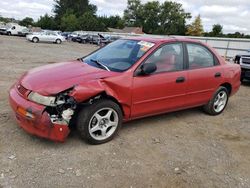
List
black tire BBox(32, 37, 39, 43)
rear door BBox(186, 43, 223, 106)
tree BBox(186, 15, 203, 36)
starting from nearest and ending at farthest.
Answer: rear door BBox(186, 43, 223, 106), black tire BBox(32, 37, 39, 43), tree BBox(186, 15, 203, 36)

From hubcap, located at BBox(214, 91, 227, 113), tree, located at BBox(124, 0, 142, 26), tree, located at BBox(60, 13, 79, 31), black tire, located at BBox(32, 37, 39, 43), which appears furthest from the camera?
tree, located at BBox(124, 0, 142, 26)

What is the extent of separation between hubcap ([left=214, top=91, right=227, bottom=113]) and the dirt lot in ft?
2.53

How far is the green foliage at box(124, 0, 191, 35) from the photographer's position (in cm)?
8831

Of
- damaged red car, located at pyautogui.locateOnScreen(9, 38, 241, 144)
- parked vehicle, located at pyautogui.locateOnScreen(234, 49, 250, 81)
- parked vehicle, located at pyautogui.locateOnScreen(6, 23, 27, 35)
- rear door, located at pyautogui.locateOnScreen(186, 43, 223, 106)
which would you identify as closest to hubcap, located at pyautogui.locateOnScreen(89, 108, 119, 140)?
damaged red car, located at pyautogui.locateOnScreen(9, 38, 241, 144)

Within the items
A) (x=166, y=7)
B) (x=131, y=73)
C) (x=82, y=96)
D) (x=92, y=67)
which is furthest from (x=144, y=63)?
(x=166, y=7)

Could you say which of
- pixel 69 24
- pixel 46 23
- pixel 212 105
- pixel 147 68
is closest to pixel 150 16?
pixel 69 24

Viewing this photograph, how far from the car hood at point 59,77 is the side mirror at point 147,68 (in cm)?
45

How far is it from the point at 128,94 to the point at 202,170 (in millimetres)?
1500

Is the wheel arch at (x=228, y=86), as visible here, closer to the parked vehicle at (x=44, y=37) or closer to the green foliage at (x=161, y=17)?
the parked vehicle at (x=44, y=37)

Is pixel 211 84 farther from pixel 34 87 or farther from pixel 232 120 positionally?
pixel 34 87

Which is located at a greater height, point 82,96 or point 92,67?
point 92,67

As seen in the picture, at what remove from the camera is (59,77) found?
4176 millimetres

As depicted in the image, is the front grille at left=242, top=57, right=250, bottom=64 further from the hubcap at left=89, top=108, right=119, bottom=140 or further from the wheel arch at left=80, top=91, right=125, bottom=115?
the hubcap at left=89, top=108, right=119, bottom=140

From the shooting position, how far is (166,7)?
8969 centimetres
